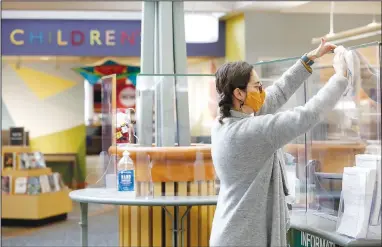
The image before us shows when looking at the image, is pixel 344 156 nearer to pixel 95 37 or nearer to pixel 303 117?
pixel 303 117

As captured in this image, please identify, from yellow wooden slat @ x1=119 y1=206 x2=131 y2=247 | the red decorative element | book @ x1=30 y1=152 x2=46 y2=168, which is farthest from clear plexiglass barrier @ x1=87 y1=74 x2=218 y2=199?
the red decorative element

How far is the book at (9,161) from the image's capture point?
368 inches

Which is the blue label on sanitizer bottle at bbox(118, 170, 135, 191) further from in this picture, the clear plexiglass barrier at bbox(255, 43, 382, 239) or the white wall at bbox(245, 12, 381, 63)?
the white wall at bbox(245, 12, 381, 63)

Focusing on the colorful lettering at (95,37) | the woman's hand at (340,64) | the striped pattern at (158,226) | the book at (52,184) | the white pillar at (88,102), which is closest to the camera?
the woman's hand at (340,64)

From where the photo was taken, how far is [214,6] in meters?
11.1

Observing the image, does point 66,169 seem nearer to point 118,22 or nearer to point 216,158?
point 118,22

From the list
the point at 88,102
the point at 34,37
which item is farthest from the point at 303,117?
the point at 88,102

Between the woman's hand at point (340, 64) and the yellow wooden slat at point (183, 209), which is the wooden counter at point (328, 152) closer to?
the yellow wooden slat at point (183, 209)

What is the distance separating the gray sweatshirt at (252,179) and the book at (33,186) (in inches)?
277

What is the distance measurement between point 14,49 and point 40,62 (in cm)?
188

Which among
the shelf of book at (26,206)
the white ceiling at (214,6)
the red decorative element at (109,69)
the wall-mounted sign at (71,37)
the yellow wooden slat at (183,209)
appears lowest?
the shelf of book at (26,206)

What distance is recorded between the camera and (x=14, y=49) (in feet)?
37.2

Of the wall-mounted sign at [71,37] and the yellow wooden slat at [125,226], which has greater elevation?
the wall-mounted sign at [71,37]

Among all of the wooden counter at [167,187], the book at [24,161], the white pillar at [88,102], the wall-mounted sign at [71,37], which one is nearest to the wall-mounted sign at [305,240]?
the wooden counter at [167,187]
